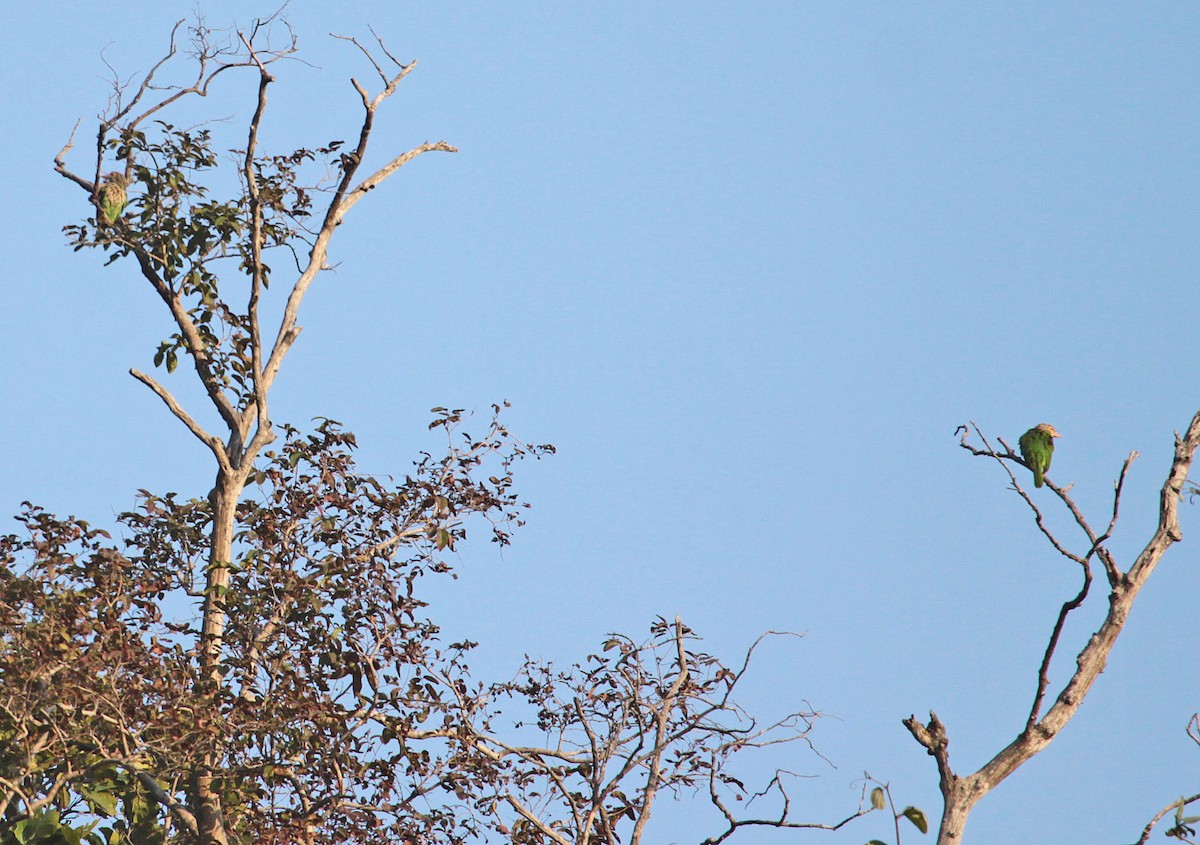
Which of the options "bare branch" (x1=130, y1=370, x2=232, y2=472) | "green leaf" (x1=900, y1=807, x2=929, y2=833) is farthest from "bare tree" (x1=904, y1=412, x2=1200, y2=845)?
"bare branch" (x1=130, y1=370, x2=232, y2=472)

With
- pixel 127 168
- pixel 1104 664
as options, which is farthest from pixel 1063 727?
pixel 127 168

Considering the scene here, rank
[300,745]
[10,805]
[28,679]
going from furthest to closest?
1. [10,805]
2. [300,745]
3. [28,679]

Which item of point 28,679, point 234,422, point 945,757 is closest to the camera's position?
point 945,757

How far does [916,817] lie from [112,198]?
585 cm

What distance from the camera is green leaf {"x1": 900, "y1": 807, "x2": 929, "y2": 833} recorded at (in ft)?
16.7

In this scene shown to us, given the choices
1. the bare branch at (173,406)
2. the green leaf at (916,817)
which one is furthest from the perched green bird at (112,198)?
the green leaf at (916,817)

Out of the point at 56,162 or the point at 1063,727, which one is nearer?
the point at 1063,727

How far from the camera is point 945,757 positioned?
471cm

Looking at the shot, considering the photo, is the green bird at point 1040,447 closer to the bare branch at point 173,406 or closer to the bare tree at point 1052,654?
the bare tree at point 1052,654

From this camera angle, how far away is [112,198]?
28.5 feet

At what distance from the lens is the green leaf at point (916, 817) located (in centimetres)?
509

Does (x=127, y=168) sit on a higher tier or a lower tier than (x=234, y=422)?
higher

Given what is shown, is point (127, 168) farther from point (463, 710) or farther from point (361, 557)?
point (463, 710)

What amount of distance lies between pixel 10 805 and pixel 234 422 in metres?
2.33
